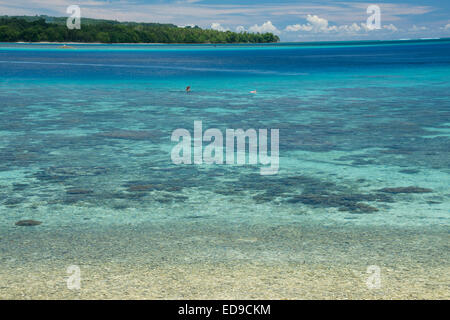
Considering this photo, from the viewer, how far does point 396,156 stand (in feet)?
39.1

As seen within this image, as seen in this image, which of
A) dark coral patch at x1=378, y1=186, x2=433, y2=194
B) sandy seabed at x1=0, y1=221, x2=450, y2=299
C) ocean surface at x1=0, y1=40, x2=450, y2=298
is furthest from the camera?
dark coral patch at x1=378, y1=186, x2=433, y2=194

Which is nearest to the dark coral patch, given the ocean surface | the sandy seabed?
the ocean surface

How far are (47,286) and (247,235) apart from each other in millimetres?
2677

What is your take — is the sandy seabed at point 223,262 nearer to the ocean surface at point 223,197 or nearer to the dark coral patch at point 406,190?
the ocean surface at point 223,197

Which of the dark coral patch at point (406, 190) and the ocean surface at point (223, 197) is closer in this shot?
the ocean surface at point (223, 197)

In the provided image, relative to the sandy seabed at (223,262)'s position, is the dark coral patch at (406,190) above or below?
above

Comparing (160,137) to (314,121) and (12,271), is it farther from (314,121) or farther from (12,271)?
(12,271)

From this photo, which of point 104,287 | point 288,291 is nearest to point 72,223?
point 104,287

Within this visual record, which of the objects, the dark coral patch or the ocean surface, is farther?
the dark coral patch

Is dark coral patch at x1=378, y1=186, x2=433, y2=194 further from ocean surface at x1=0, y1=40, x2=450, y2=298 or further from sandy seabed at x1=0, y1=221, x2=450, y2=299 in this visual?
sandy seabed at x1=0, y1=221, x2=450, y2=299

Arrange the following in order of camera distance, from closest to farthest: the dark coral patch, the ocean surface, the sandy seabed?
the sandy seabed < the ocean surface < the dark coral patch

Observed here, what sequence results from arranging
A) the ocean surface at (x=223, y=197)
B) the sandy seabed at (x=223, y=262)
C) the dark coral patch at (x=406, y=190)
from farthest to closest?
the dark coral patch at (x=406, y=190)
the ocean surface at (x=223, y=197)
the sandy seabed at (x=223, y=262)

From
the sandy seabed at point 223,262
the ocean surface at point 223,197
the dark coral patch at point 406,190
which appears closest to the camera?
the sandy seabed at point 223,262

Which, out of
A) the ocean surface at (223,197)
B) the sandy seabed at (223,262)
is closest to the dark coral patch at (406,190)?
the ocean surface at (223,197)
